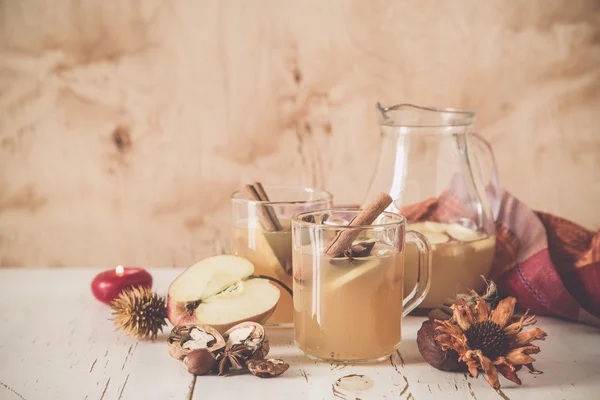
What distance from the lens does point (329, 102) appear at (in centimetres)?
141

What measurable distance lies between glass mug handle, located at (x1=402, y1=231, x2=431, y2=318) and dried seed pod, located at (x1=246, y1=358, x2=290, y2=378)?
0.61 feet

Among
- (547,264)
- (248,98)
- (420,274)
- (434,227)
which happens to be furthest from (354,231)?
(248,98)

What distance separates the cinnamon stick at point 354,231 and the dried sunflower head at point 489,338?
0.47 ft

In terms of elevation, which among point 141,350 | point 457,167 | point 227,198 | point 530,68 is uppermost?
point 530,68

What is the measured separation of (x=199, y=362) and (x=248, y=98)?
74 centimetres

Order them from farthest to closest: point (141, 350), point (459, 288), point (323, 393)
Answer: point (459, 288), point (141, 350), point (323, 393)

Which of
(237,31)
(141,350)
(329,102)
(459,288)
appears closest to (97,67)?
(237,31)

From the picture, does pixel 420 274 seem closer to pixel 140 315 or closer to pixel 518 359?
pixel 518 359

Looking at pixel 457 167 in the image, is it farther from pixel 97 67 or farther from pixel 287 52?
pixel 97 67

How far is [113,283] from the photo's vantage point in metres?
1.09

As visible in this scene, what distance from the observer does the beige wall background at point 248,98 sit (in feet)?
4.53

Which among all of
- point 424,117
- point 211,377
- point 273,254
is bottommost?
point 211,377

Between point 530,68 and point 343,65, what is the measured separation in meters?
0.38

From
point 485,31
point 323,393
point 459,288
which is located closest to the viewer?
point 323,393
